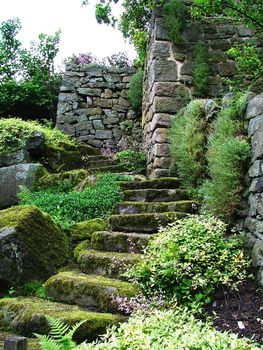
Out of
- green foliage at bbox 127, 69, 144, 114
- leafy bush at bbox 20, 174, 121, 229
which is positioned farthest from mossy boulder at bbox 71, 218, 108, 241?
green foliage at bbox 127, 69, 144, 114

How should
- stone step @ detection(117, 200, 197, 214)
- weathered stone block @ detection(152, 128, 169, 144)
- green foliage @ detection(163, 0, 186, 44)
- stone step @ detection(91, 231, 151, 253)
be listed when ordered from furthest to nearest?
green foliage @ detection(163, 0, 186, 44), weathered stone block @ detection(152, 128, 169, 144), stone step @ detection(117, 200, 197, 214), stone step @ detection(91, 231, 151, 253)

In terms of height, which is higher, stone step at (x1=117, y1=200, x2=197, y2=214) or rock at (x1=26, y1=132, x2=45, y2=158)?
rock at (x1=26, y1=132, x2=45, y2=158)

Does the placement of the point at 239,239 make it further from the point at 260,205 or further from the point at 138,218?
the point at 138,218

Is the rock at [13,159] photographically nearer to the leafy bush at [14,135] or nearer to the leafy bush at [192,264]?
the leafy bush at [14,135]

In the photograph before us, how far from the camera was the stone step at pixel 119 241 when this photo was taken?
4.17 m

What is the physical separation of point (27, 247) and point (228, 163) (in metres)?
2.12

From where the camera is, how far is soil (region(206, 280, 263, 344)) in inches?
110

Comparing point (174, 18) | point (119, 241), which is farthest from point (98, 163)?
point (119, 241)

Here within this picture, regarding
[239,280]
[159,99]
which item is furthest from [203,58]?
[239,280]

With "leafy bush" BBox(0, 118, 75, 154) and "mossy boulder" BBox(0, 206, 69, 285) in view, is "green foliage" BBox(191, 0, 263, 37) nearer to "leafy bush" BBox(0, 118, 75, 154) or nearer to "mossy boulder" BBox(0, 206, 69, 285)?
"mossy boulder" BBox(0, 206, 69, 285)

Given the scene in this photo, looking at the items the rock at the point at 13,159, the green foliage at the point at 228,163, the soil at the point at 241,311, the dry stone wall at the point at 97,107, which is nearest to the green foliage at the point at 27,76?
the dry stone wall at the point at 97,107

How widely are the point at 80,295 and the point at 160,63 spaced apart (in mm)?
4833

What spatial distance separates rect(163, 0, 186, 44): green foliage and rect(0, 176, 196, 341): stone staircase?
124 inches

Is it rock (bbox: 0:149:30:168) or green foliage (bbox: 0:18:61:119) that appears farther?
green foliage (bbox: 0:18:61:119)
